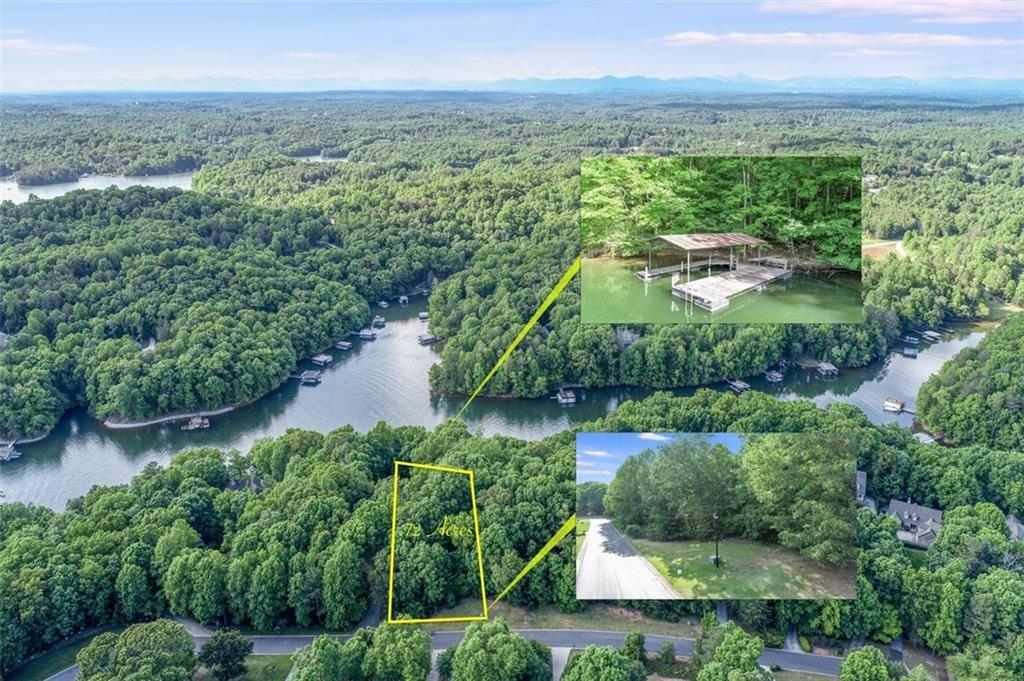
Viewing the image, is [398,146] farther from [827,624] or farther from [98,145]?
[827,624]

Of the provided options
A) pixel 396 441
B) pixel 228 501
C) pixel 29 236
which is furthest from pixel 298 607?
pixel 29 236

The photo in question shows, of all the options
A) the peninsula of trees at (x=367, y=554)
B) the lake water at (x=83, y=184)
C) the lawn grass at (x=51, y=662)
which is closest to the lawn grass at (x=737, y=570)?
the peninsula of trees at (x=367, y=554)

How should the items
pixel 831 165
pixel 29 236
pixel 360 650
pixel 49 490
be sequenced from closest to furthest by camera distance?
Result: pixel 831 165, pixel 360 650, pixel 49 490, pixel 29 236

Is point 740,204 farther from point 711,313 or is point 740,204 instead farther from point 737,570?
point 737,570

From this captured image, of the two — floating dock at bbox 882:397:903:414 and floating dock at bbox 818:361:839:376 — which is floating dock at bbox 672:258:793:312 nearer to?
floating dock at bbox 882:397:903:414

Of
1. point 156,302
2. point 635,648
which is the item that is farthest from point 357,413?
point 635,648
